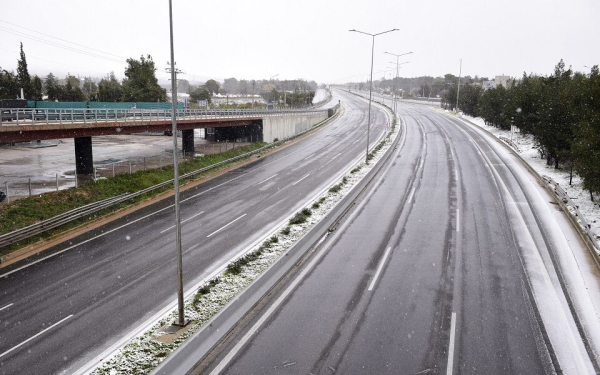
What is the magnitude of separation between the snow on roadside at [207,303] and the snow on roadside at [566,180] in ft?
48.0

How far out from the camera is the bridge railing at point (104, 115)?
30109 mm

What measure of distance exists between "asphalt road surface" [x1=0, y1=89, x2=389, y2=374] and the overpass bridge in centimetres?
894

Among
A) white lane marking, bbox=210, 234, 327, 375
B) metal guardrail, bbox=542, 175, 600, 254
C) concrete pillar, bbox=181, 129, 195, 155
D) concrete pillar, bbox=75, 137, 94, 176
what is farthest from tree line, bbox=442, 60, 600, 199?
concrete pillar, bbox=181, 129, 195, 155

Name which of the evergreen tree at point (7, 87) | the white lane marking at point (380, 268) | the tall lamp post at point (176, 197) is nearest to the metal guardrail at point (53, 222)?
the tall lamp post at point (176, 197)

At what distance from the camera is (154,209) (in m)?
29.1

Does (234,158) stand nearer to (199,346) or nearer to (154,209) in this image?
(154,209)

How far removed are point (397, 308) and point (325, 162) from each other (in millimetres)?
30878

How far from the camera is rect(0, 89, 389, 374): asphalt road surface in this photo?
44.1ft

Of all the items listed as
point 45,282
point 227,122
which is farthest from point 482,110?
point 45,282

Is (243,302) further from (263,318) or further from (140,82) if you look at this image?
(140,82)

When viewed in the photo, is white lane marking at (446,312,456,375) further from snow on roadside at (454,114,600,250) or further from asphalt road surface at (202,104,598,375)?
snow on roadside at (454,114,600,250)

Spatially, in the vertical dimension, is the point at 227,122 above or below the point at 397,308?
above

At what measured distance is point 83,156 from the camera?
35.8m

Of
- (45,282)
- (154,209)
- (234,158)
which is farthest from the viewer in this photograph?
(234,158)
